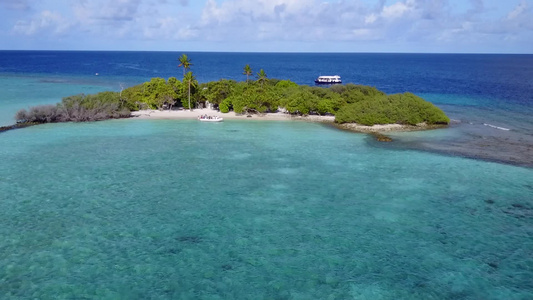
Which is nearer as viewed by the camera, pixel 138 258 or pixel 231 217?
pixel 138 258

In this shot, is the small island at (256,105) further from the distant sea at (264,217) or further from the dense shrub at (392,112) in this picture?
the distant sea at (264,217)

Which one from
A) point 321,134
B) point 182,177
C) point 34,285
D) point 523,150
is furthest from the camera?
point 321,134

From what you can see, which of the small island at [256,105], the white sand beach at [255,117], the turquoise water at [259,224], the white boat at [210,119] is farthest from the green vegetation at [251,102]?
the turquoise water at [259,224]

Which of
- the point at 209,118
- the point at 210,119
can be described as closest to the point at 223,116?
the point at 209,118

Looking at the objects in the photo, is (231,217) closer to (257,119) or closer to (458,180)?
(458,180)

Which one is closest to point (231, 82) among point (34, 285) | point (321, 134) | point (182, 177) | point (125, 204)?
point (321, 134)

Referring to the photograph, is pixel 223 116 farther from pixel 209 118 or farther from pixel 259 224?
pixel 259 224

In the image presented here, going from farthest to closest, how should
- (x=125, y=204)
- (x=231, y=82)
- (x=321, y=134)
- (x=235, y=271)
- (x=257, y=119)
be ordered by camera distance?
(x=231, y=82) → (x=257, y=119) → (x=321, y=134) → (x=125, y=204) → (x=235, y=271)
